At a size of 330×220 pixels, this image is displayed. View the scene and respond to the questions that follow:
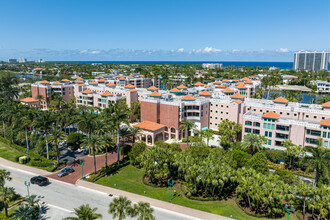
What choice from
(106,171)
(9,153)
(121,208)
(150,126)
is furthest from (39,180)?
(150,126)

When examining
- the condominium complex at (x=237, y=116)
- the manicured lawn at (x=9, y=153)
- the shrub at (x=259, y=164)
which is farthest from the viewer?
the condominium complex at (x=237, y=116)

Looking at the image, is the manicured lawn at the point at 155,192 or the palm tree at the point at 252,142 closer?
the manicured lawn at the point at 155,192

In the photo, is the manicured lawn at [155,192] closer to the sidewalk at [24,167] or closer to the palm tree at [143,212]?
the sidewalk at [24,167]

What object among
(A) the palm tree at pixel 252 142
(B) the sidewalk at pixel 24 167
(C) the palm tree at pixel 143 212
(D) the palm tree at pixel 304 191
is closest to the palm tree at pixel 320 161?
(D) the palm tree at pixel 304 191

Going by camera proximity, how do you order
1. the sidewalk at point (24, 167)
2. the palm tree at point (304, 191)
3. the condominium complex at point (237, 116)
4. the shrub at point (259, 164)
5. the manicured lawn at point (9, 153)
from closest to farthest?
1. the palm tree at point (304, 191)
2. the shrub at point (259, 164)
3. the sidewalk at point (24, 167)
4. the manicured lawn at point (9, 153)
5. the condominium complex at point (237, 116)

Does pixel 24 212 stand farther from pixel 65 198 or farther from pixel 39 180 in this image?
pixel 39 180

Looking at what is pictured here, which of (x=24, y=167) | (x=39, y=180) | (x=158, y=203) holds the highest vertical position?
(x=39, y=180)

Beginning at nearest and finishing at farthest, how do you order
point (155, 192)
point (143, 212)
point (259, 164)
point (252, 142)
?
point (143, 212) < point (155, 192) < point (259, 164) < point (252, 142)
